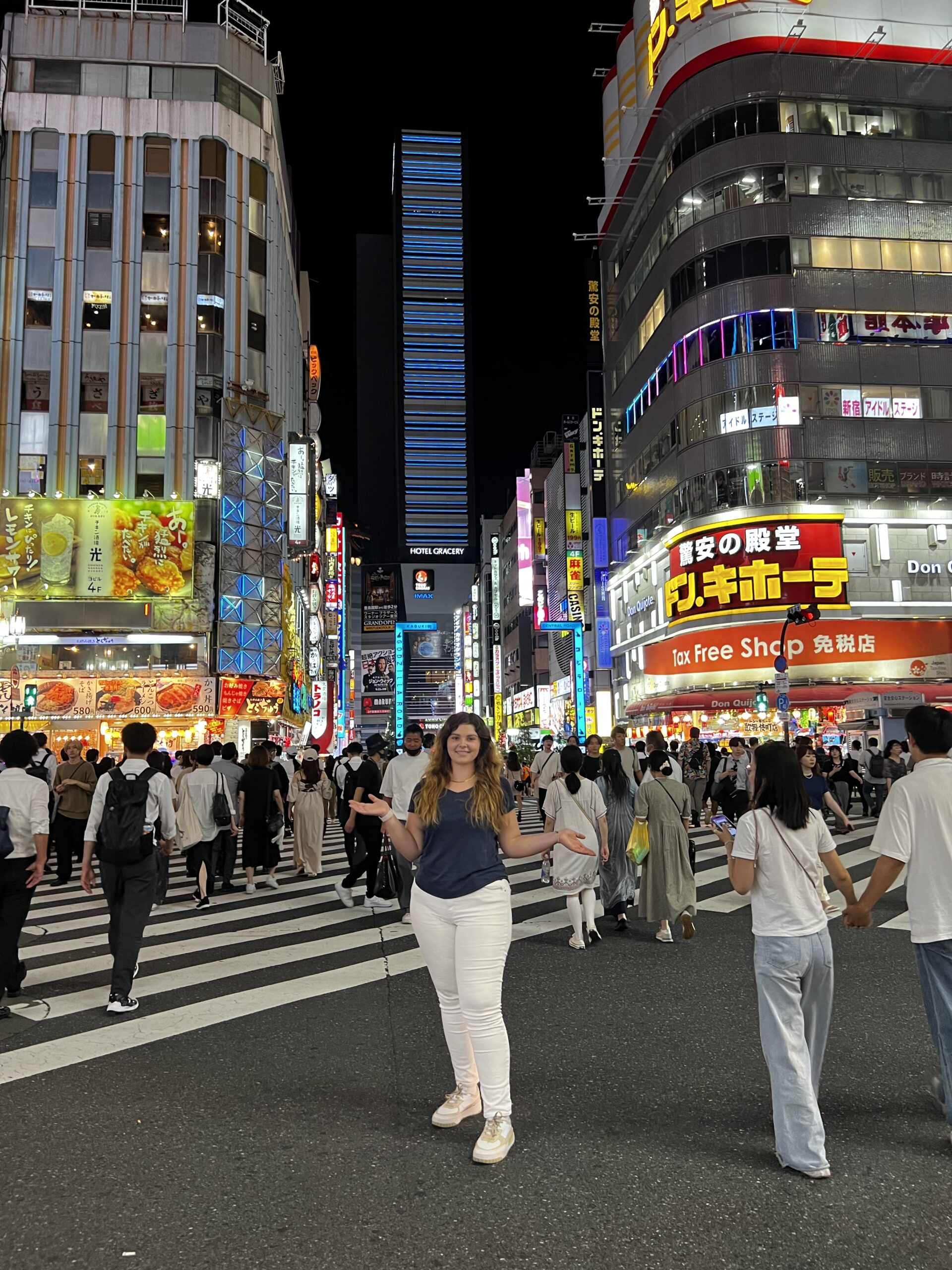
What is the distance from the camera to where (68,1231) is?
→ 130 inches

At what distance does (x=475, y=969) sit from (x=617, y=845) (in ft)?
18.0

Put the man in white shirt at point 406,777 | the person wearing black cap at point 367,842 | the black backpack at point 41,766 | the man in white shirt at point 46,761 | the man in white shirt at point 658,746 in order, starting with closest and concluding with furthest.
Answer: the man in white shirt at point 406,777 → the man in white shirt at point 658,746 → the person wearing black cap at point 367,842 → the black backpack at point 41,766 → the man in white shirt at point 46,761

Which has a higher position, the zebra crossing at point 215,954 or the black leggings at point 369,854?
the black leggings at point 369,854

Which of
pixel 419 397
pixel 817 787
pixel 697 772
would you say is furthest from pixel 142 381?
pixel 419 397

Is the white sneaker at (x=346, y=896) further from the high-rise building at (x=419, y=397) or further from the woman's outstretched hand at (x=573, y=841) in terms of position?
the high-rise building at (x=419, y=397)

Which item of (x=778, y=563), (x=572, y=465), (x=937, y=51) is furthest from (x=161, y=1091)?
(x=572, y=465)

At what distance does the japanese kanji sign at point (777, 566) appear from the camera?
37.1m

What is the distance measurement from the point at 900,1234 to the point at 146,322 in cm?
4961

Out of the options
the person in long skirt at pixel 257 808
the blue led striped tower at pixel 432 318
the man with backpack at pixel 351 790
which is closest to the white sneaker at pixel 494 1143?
the man with backpack at pixel 351 790

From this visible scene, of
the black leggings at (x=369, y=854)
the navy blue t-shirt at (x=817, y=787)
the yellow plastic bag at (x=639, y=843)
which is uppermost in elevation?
the navy blue t-shirt at (x=817, y=787)

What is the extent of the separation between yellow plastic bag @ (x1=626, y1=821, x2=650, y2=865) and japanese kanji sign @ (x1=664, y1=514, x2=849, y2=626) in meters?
30.6

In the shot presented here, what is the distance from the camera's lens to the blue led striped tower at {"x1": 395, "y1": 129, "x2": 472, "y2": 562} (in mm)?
156625

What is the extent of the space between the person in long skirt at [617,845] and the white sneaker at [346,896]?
303 cm

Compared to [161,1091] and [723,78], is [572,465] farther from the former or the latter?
[161,1091]
